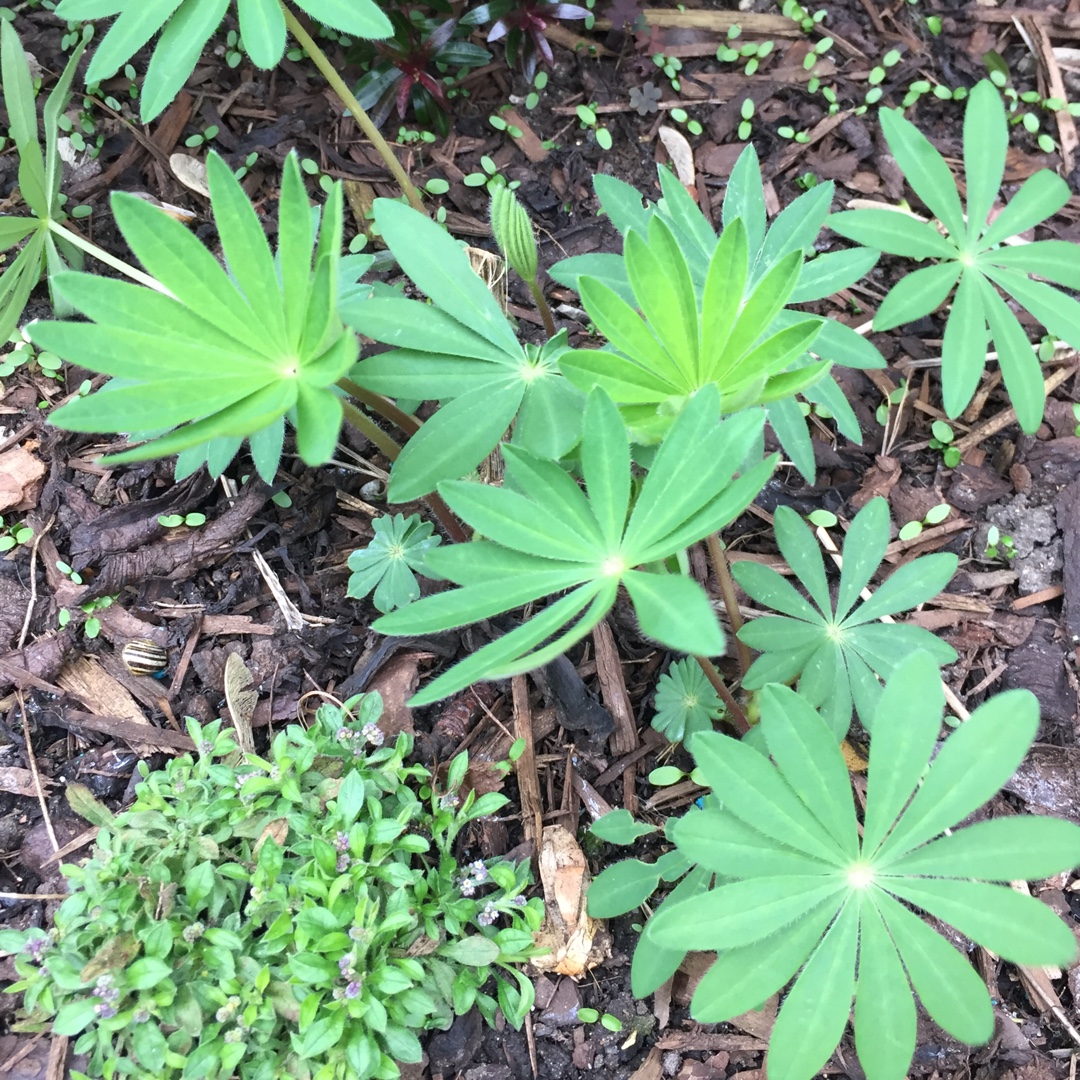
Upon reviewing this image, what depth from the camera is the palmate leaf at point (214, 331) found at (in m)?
1.27

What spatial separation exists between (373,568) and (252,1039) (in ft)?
3.22

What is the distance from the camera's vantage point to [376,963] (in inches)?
62.4

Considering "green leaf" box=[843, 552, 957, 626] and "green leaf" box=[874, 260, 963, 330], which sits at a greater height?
"green leaf" box=[874, 260, 963, 330]

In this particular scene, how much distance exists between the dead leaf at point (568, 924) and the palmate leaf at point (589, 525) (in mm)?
790

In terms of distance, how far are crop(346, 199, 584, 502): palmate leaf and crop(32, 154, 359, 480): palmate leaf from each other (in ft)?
0.56

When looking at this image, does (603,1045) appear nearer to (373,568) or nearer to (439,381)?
(373,568)

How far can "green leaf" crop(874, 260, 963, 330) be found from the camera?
6.26 feet

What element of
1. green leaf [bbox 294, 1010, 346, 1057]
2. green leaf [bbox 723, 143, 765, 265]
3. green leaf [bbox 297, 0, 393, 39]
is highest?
green leaf [bbox 297, 0, 393, 39]

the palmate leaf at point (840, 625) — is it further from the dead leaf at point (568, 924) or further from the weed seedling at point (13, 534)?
the weed seedling at point (13, 534)

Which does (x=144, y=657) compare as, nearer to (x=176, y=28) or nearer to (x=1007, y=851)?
(x=176, y=28)

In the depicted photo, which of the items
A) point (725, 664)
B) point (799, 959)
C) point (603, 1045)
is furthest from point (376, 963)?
point (725, 664)

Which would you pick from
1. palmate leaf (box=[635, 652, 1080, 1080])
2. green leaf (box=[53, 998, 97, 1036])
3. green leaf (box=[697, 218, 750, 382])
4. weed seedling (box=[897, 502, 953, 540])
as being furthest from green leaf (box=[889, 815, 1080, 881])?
green leaf (box=[53, 998, 97, 1036])

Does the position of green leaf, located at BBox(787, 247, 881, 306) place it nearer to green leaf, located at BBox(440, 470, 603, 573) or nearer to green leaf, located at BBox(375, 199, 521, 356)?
green leaf, located at BBox(375, 199, 521, 356)

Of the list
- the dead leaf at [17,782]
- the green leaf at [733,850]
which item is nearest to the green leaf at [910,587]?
the green leaf at [733,850]
